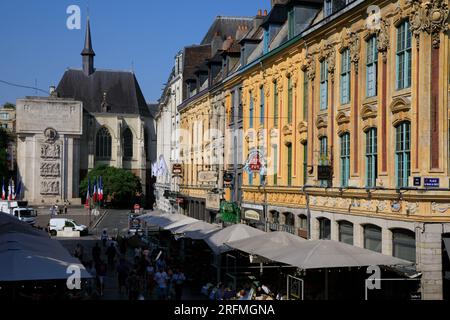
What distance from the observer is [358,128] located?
2434cm

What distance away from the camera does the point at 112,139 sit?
11275 centimetres

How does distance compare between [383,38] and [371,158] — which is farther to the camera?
[371,158]

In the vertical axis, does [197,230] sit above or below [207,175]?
below

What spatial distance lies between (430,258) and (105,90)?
104m

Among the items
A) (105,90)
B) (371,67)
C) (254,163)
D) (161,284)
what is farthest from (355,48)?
(105,90)

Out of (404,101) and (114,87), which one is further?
(114,87)

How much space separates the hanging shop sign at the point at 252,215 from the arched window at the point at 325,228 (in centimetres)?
793

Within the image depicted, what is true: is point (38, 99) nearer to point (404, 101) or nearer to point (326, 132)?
point (326, 132)

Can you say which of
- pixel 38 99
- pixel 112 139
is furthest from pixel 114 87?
pixel 38 99

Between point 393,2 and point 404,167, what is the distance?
5109mm

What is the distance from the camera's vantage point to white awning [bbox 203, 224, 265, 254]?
25.8 m

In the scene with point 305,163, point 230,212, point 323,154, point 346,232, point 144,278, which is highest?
point 323,154

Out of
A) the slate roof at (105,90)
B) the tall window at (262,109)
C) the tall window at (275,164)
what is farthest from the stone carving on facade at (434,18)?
the slate roof at (105,90)

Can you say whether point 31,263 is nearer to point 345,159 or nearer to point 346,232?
point 346,232
